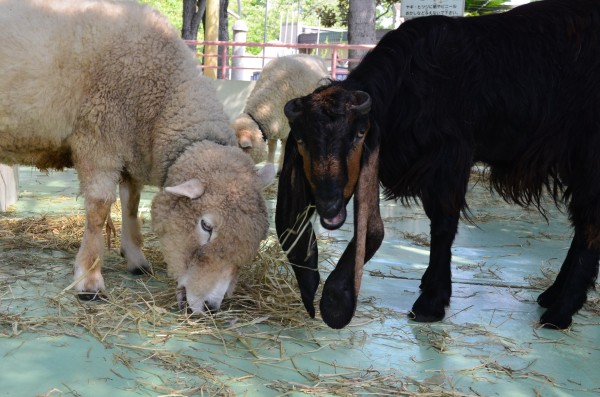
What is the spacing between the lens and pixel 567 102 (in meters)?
4.30

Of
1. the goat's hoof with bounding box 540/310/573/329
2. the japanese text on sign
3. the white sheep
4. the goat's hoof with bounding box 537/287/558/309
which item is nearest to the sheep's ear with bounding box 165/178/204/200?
the goat's hoof with bounding box 540/310/573/329

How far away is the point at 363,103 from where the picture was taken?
3.77 metres

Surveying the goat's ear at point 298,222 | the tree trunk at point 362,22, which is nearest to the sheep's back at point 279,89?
the tree trunk at point 362,22

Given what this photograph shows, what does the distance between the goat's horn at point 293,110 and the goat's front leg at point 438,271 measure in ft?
3.63

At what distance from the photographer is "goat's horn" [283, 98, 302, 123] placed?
A: 3.77 m

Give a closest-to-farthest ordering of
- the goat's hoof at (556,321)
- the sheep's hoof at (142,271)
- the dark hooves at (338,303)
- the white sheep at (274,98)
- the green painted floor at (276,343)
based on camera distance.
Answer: the green painted floor at (276,343), the dark hooves at (338,303), the goat's hoof at (556,321), the sheep's hoof at (142,271), the white sheep at (274,98)

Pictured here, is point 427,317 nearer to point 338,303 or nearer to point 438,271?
point 438,271

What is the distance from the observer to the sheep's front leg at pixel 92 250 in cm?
448

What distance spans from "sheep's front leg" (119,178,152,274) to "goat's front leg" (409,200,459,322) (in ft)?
6.54

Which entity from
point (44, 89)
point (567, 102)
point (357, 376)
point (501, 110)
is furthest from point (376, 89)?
point (44, 89)

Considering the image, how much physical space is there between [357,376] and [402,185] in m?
1.35

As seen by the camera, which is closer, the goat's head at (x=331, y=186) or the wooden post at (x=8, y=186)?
the goat's head at (x=331, y=186)

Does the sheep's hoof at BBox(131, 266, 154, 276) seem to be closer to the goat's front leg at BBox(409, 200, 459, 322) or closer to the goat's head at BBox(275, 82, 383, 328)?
the goat's head at BBox(275, 82, 383, 328)

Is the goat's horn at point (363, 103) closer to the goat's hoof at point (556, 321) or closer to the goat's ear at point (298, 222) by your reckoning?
the goat's ear at point (298, 222)
